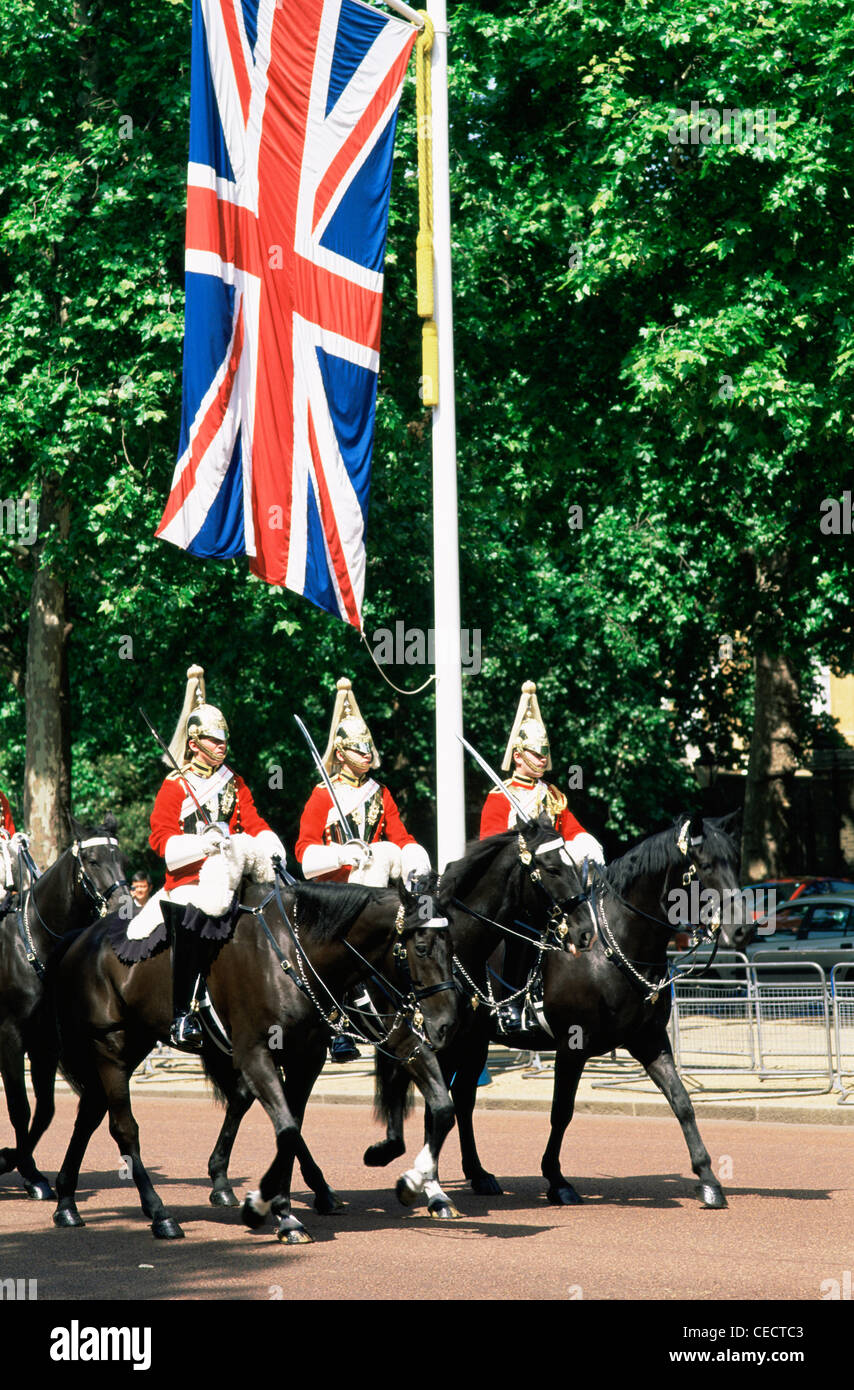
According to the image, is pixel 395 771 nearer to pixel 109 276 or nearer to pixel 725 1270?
pixel 109 276

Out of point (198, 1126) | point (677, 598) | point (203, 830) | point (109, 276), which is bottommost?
point (198, 1126)

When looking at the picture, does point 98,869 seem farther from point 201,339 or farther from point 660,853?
point 201,339

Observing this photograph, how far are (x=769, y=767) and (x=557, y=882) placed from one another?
22670 mm

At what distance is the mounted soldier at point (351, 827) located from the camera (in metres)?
11.0

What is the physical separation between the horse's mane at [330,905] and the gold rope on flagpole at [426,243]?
670cm

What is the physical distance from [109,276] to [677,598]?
589 inches

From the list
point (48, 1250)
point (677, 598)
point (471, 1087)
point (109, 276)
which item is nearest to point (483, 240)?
point (109, 276)

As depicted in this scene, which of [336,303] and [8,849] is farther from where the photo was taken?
[336,303]

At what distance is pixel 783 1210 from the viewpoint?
33.1 ft

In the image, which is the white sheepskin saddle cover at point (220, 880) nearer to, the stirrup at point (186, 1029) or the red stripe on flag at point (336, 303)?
the stirrup at point (186, 1029)

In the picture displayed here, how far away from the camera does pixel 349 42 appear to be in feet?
45.2

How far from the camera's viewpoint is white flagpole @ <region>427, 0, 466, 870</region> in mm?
15031

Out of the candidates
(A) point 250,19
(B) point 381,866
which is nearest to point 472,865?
(B) point 381,866

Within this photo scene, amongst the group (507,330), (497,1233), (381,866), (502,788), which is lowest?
(497,1233)
